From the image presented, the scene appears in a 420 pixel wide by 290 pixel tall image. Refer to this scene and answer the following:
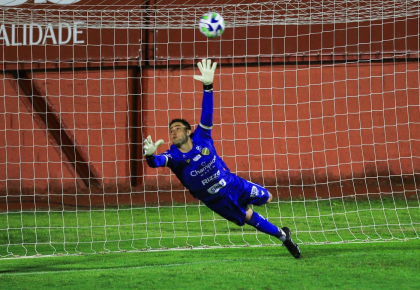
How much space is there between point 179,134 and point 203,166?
43 cm

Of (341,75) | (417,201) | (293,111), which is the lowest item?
(417,201)

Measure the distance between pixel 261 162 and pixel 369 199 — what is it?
7.39 ft

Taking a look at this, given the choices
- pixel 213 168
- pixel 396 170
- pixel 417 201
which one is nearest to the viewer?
pixel 213 168

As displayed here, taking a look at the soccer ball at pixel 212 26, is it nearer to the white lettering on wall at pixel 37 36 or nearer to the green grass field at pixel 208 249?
the green grass field at pixel 208 249

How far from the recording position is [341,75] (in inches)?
469

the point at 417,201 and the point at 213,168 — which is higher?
the point at 213,168

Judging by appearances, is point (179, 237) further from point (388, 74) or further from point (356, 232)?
point (388, 74)

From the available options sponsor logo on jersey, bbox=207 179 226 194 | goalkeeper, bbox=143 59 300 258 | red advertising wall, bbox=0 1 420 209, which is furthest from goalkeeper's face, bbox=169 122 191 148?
red advertising wall, bbox=0 1 420 209

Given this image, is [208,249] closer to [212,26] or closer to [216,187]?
[216,187]

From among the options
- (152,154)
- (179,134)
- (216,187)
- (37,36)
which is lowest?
(216,187)

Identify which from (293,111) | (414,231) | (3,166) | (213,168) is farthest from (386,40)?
(3,166)

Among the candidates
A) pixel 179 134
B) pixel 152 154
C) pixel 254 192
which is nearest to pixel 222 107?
pixel 254 192

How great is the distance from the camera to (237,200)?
6316mm

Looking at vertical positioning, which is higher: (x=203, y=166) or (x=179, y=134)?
(x=179, y=134)
